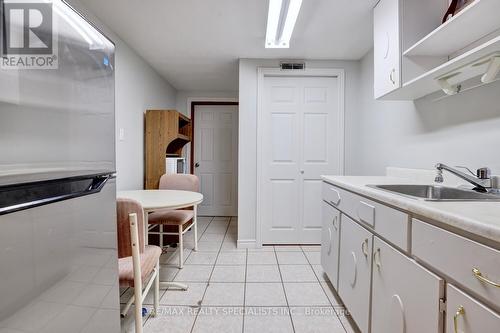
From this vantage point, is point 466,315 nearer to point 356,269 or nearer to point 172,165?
point 356,269

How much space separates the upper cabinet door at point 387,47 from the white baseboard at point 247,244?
6.94 ft

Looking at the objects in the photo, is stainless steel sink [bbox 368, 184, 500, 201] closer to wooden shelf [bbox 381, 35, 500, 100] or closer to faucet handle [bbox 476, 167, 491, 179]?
faucet handle [bbox 476, 167, 491, 179]

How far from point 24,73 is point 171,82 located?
350 centimetres

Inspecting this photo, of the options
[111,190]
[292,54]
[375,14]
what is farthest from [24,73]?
[292,54]

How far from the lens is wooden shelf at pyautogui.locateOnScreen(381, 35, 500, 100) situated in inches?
38.3

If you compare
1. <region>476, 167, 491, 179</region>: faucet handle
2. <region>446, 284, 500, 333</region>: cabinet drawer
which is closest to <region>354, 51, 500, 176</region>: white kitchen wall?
<region>476, 167, 491, 179</region>: faucet handle

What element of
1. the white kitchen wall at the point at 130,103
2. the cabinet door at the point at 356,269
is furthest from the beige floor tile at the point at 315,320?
the white kitchen wall at the point at 130,103

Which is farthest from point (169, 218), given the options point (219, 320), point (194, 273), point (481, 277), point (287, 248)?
point (481, 277)

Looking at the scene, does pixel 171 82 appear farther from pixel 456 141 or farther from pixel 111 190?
pixel 456 141

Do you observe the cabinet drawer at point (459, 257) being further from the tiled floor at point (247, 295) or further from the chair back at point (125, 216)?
the chair back at point (125, 216)

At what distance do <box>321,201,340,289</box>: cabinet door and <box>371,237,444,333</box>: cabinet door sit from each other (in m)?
0.56

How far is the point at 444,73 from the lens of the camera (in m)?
1.27

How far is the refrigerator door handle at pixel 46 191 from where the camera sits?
1.90 feet

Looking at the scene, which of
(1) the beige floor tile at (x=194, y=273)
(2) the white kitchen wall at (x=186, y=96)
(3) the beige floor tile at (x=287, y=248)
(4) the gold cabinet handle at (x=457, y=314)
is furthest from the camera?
(2) the white kitchen wall at (x=186, y=96)
